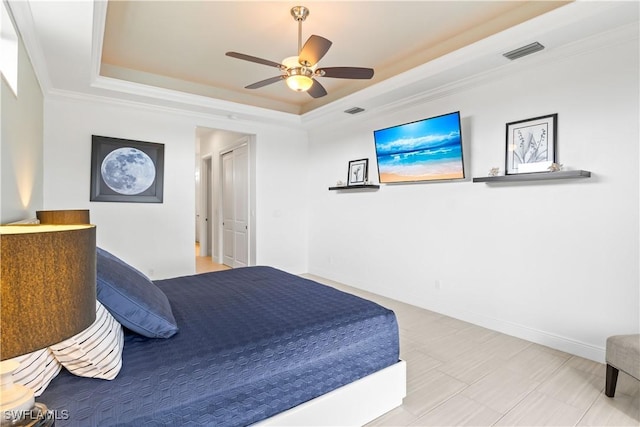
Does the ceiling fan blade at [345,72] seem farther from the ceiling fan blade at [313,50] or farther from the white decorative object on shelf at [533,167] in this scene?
the white decorative object on shelf at [533,167]

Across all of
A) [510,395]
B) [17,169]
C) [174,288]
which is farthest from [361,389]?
[17,169]

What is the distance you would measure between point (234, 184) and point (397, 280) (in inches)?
134

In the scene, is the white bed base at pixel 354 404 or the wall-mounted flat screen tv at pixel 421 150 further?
the wall-mounted flat screen tv at pixel 421 150

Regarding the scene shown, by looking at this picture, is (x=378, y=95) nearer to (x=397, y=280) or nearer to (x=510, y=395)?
(x=397, y=280)

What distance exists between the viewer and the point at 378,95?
3898mm

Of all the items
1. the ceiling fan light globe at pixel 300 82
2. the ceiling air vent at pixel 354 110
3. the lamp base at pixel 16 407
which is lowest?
the lamp base at pixel 16 407

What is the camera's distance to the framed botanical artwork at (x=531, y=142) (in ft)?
9.42

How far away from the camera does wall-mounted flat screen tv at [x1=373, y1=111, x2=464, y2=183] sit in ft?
11.5

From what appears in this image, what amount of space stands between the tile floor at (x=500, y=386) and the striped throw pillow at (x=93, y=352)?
1.39 meters

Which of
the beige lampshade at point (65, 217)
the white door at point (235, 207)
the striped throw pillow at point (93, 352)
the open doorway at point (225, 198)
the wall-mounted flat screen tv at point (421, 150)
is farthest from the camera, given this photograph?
the white door at point (235, 207)

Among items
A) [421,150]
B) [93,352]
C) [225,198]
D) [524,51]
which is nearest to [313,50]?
[524,51]

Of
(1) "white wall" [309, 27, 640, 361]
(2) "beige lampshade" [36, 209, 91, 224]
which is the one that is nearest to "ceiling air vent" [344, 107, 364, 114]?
(1) "white wall" [309, 27, 640, 361]

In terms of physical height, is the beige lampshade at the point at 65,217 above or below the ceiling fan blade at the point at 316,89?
below

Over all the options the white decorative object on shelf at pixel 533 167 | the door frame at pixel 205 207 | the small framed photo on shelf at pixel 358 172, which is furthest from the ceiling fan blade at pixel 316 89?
the door frame at pixel 205 207
